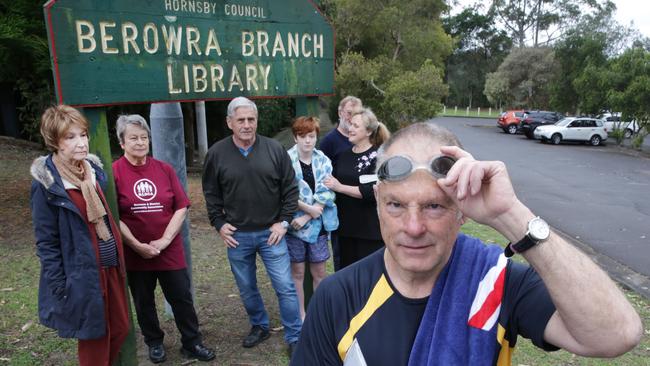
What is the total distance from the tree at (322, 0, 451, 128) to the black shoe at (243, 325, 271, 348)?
12399 millimetres

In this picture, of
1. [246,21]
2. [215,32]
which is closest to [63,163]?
[215,32]

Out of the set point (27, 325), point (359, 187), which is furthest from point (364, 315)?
point (27, 325)

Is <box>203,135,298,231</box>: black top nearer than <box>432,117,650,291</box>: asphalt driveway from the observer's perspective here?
Yes

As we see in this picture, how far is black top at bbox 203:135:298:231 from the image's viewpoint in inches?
144

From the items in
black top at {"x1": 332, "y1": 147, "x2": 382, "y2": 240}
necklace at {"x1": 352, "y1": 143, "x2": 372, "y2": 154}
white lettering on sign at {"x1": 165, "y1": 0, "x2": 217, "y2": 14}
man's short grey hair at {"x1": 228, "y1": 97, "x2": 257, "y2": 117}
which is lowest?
black top at {"x1": 332, "y1": 147, "x2": 382, "y2": 240}

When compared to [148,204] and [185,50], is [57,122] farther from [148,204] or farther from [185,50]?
[185,50]

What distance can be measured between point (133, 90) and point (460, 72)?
58.1 m

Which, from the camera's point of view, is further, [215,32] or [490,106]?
[490,106]

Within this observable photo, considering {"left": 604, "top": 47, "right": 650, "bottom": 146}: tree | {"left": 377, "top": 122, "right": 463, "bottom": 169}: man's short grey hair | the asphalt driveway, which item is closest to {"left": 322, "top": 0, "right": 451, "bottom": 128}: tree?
the asphalt driveway

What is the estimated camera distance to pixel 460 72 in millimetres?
57062

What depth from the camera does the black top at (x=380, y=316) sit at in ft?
4.60

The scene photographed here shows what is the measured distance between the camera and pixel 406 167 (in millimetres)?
1487

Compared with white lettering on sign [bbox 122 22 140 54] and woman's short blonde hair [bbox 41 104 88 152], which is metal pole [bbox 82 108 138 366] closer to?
woman's short blonde hair [bbox 41 104 88 152]

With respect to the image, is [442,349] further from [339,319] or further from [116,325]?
[116,325]
